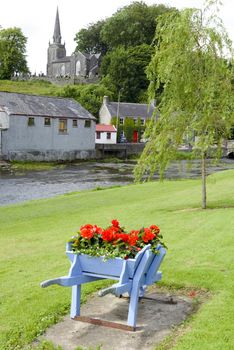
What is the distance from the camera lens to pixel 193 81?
19203mm

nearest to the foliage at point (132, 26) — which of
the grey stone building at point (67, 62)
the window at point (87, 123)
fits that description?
the grey stone building at point (67, 62)

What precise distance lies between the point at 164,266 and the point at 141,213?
10428 millimetres

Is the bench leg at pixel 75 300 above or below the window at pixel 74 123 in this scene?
below

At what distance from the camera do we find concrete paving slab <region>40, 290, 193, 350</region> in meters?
6.87

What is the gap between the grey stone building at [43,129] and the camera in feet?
214

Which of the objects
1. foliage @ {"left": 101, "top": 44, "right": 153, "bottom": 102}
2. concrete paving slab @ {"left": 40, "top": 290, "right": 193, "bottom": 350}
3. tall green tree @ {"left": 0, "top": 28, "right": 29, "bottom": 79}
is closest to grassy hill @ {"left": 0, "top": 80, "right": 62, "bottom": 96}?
tall green tree @ {"left": 0, "top": 28, "right": 29, "bottom": 79}

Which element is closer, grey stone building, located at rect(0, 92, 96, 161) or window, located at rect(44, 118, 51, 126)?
grey stone building, located at rect(0, 92, 96, 161)

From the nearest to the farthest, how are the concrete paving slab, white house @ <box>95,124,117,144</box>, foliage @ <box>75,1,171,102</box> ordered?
1. the concrete paving slab
2. white house @ <box>95,124,117,144</box>
3. foliage @ <box>75,1,171,102</box>

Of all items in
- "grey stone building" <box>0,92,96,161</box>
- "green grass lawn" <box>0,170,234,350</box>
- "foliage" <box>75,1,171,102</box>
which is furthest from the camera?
"foliage" <box>75,1,171,102</box>

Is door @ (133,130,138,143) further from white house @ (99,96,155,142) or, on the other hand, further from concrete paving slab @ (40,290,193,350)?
concrete paving slab @ (40,290,193,350)

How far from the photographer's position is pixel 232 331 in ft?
23.3

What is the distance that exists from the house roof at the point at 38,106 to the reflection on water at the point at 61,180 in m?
10.1

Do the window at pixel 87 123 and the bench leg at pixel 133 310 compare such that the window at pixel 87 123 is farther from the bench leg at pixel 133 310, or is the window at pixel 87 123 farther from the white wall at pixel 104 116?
the bench leg at pixel 133 310

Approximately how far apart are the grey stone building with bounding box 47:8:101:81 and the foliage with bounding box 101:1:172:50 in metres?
11.9
